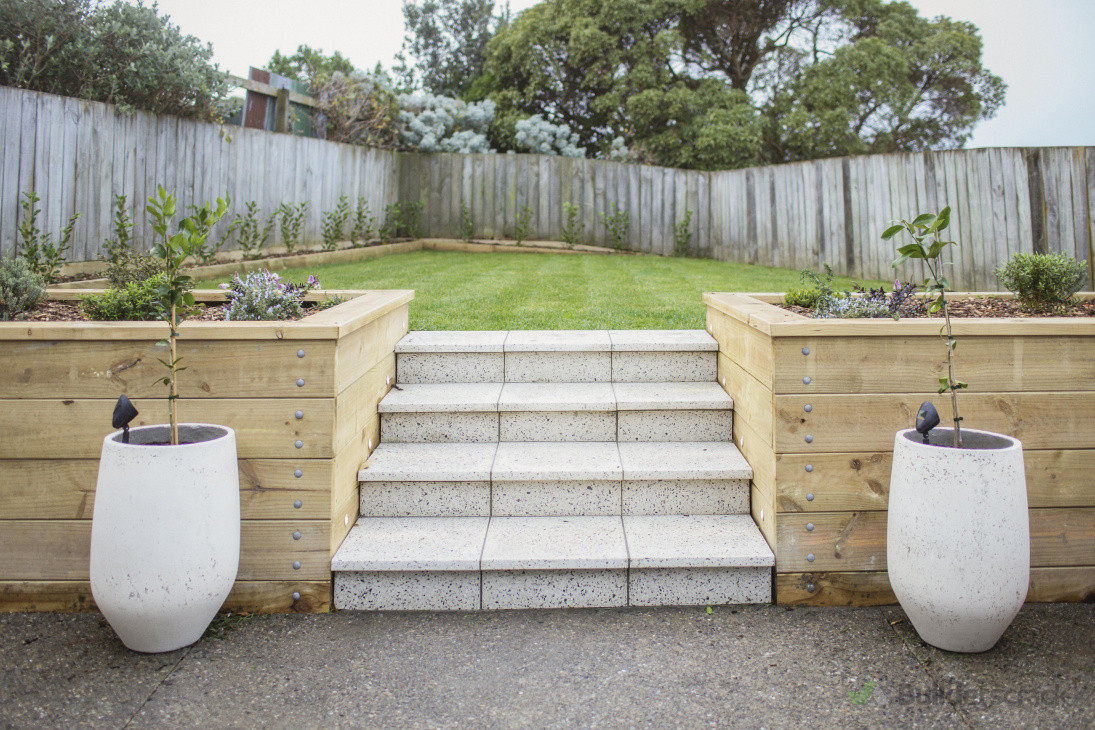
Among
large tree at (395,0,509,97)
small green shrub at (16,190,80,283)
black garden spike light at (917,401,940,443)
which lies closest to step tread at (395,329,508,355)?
black garden spike light at (917,401,940,443)

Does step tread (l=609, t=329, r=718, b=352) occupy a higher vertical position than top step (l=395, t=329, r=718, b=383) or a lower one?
higher

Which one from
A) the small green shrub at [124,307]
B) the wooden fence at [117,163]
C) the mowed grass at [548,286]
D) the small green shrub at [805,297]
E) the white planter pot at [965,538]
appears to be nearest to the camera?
the white planter pot at [965,538]

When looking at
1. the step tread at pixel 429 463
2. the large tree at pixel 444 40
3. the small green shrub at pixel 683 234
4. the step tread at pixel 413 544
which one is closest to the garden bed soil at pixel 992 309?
the step tread at pixel 429 463

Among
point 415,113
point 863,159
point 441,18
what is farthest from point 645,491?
point 441,18

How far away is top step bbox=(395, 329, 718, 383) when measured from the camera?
3471mm

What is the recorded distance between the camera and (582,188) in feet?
38.0

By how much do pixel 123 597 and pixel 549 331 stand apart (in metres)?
2.43

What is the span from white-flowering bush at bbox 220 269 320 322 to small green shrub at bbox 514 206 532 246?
8.67m

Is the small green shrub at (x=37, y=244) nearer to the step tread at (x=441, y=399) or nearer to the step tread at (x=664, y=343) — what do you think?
the step tread at (x=441, y=399)

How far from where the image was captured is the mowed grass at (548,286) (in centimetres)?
445

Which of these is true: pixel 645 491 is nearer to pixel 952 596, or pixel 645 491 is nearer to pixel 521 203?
pixel 952 596

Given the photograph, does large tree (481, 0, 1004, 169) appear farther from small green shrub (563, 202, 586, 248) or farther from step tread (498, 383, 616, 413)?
step tread (498, 383, 616, 413)

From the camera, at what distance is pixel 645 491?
9.27 feet

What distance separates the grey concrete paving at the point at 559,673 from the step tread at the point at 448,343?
4.49 feet
